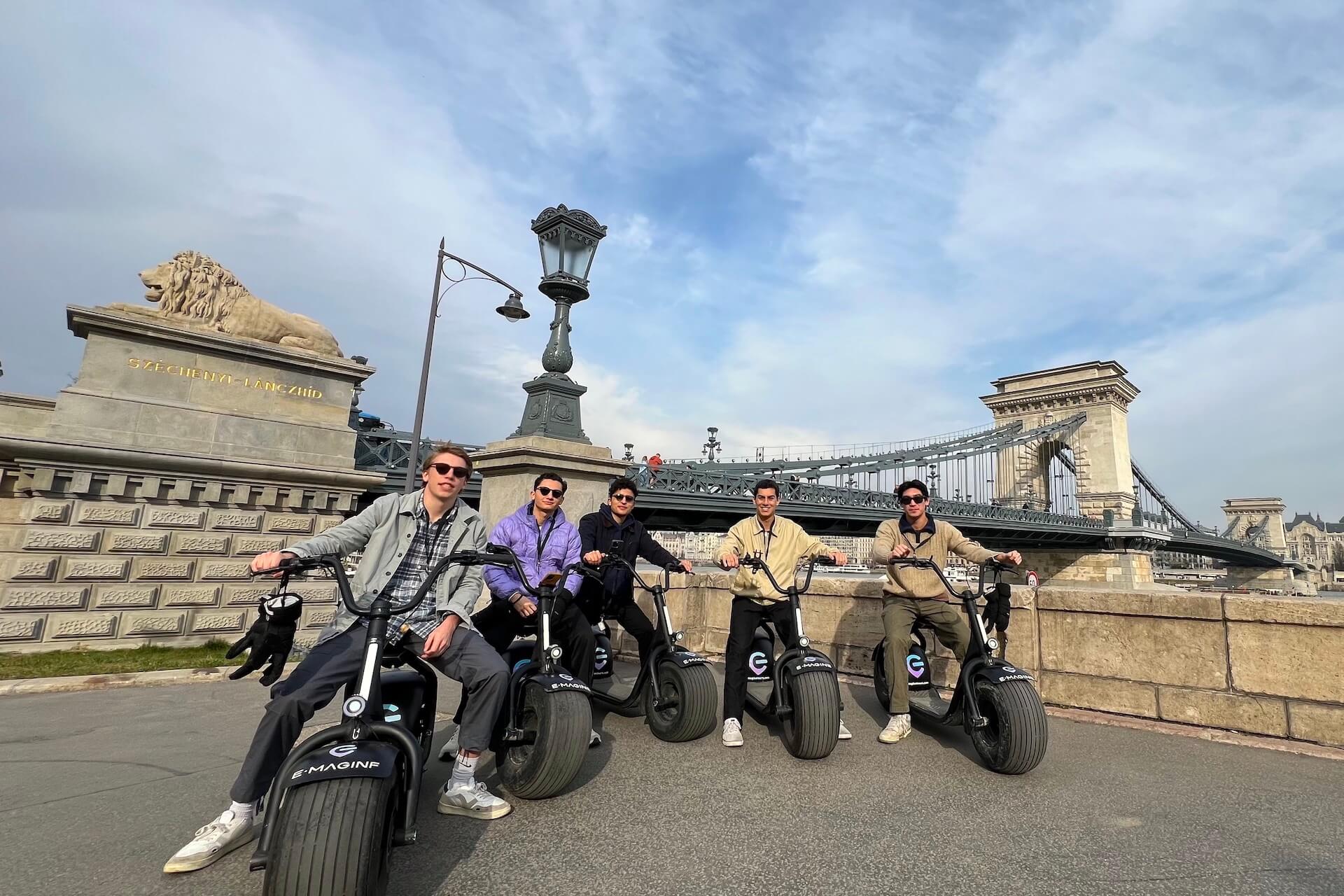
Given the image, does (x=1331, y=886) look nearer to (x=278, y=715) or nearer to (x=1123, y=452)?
(x=278, y=715)

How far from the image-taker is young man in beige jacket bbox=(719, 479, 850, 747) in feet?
11.9

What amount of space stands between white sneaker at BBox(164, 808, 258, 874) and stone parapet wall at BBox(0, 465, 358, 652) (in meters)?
5.73

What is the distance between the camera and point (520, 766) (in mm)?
2668

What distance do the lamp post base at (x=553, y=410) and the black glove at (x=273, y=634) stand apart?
3.81 metres

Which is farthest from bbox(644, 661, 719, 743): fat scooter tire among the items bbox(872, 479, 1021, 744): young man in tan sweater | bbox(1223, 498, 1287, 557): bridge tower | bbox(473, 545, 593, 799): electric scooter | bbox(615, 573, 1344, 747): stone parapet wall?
bbox(1223, 498, 1287, 557): bridge tower

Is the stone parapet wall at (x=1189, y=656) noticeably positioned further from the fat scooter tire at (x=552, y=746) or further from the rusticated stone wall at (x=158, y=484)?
the rusticated stone wall at (x=158, y=484)

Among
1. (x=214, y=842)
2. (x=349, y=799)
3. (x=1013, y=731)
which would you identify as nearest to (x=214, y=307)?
(x=214, y=842)

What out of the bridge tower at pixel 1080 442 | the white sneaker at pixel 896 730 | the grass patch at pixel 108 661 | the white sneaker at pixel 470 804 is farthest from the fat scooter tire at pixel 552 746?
the bridge tower at pixel 1080 442

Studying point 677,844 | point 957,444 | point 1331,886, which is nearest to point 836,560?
point 677,844

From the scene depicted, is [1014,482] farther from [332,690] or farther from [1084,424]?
[332,690]

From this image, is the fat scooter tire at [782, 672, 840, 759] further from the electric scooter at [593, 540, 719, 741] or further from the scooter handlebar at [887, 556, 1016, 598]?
the scooter handlebar at [887, 556, 1016, 598]

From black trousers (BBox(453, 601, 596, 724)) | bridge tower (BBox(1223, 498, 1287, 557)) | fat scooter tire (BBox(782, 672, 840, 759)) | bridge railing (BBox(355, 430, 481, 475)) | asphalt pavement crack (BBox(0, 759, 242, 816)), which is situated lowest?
asphalt pavement crack (BBox(0, 759, 242, 816))

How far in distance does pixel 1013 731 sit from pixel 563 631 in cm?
227

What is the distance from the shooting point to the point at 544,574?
3.43 meters
